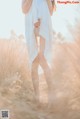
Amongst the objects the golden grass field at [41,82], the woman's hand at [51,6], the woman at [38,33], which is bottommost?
the golden grass field at [41,82]

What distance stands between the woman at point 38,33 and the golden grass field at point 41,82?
0.06 meters

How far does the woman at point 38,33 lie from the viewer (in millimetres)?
5449

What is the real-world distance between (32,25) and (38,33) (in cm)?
10

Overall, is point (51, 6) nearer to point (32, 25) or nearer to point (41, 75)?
point (32, 25)

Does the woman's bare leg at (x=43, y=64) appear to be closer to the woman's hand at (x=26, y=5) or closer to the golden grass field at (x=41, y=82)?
the golden grass field at (x=41, y=82)

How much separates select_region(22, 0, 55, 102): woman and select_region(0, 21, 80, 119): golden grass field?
55 millimetres

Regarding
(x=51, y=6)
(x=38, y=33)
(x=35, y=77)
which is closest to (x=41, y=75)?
(x=35, y=77)

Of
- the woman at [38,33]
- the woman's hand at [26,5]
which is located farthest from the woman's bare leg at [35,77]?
the woman's hand at [26,5]

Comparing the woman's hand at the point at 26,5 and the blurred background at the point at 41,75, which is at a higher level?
the woman's hand at the point at 26,5

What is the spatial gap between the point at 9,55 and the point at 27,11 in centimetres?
49

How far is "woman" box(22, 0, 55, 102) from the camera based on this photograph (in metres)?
5.45

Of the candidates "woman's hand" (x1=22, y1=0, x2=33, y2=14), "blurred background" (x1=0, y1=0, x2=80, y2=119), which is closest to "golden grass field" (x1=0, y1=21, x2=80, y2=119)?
"blurred background" (x1=0, y1=0, x2=80, y2=119)

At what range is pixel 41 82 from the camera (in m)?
5.47

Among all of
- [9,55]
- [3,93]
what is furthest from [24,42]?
[3,93]
